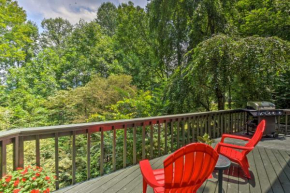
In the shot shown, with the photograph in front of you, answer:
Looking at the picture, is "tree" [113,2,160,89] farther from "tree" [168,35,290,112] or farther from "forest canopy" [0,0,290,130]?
"tree" [168,35,290,112]

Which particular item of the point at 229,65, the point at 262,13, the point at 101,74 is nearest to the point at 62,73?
the point at 101,74

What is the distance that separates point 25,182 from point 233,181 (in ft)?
8.17

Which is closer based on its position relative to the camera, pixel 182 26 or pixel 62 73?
pixel 182 26

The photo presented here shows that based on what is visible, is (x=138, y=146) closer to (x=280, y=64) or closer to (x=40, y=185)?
(x=40, y=185)

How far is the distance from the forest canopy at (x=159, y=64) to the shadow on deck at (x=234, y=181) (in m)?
2.38

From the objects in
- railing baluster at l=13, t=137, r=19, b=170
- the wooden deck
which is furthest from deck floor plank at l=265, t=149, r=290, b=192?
railing baluster at l=13, t=137, r=19, b=170

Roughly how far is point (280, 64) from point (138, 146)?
446cm

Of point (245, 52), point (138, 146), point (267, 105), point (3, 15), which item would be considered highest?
point (3, 15)

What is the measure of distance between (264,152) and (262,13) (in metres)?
5.76

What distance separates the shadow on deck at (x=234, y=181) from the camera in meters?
2.04

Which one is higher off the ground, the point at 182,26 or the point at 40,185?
the point at 182,26

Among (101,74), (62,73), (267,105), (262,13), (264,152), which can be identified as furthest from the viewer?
(62,73)

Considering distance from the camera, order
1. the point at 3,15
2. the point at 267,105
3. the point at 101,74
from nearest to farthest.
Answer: the point at 267,105, the point at 3,15, the point at 101,74

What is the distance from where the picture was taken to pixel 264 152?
3.35 meters
